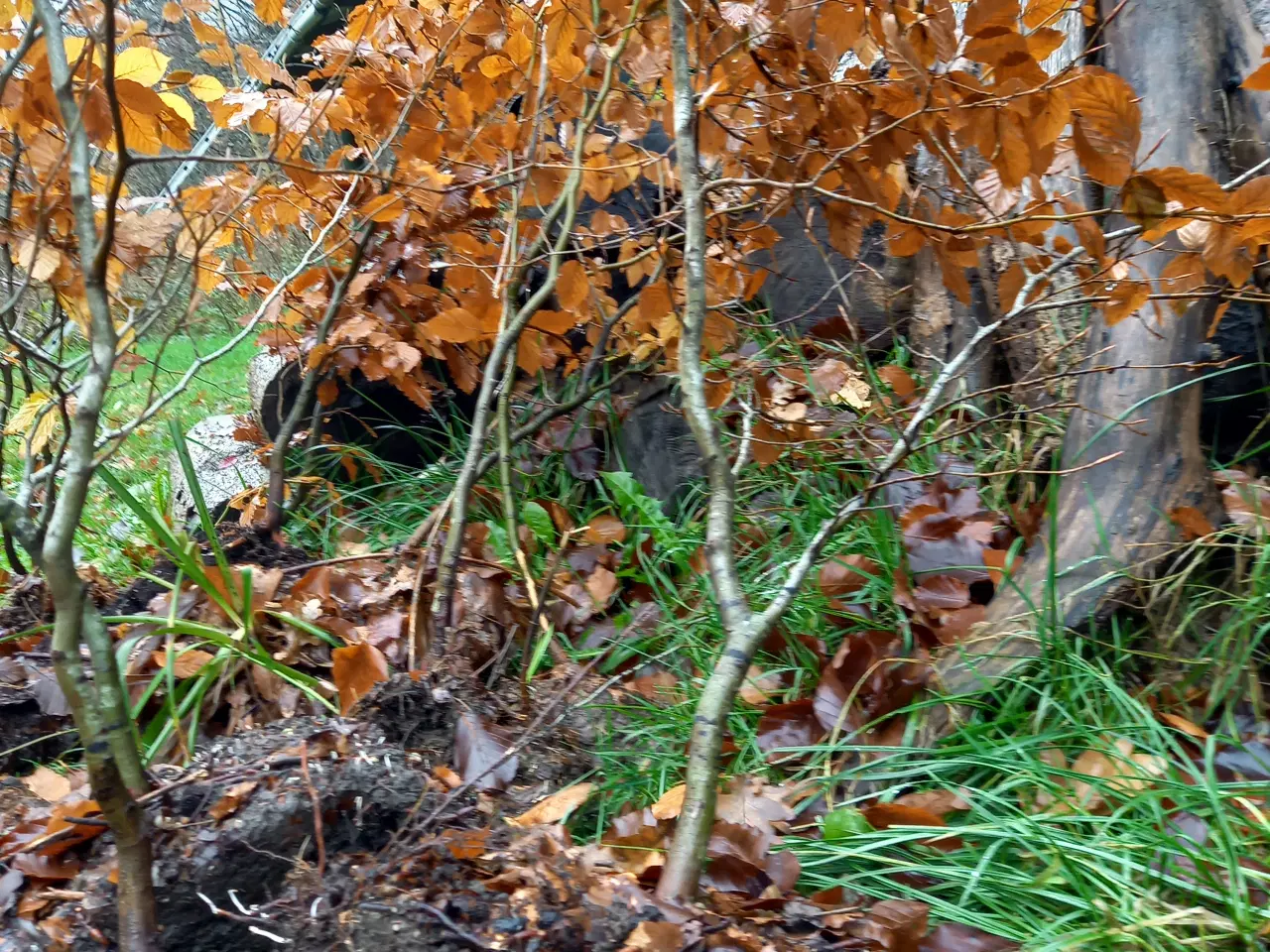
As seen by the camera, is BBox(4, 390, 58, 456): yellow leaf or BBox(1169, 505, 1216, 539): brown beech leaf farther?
BBox(1169, 505, 1216, 539): brown beech leaf

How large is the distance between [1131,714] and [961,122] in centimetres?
121

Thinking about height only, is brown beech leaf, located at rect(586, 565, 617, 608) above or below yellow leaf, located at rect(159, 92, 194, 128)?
below

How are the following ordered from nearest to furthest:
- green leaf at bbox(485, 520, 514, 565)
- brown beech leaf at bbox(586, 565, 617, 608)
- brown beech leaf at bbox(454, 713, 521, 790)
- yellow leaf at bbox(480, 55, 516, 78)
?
brown beech leaf at bbox(454, 713, 521, 790), yellow leaf at bbox(480, 55, 516, 78), brown beech leaf at bbox(586, 565, 617, 608), green leaf at bbox(485, 520, 514, 565)

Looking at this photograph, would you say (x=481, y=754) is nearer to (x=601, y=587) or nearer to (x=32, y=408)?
(x=601, y=587)

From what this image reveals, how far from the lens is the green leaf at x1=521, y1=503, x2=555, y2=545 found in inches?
109

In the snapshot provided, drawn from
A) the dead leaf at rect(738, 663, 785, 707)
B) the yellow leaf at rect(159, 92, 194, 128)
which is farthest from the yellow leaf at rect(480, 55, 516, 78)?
the dead leaf at rect(738, 663, 785, 707)

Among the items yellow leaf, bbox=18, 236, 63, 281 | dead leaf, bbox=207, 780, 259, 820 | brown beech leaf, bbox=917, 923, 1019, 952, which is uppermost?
yellow leaf, bbox=18, 236, 63, 281

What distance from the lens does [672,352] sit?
Answer: 97.2 inches

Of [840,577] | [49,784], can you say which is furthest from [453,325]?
[49,784]

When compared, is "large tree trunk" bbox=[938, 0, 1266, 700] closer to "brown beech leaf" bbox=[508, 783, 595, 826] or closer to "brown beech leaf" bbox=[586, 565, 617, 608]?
"brown beech leaf" bbox=[508, 783, 595, 826]

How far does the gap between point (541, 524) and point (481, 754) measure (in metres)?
1.09

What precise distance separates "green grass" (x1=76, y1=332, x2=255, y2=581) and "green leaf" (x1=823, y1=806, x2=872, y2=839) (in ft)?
4.58

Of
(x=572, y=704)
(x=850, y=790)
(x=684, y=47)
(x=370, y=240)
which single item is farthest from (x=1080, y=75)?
(x=370, y=240)

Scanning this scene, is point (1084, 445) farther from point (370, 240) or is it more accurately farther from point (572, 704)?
point (370, 240)
